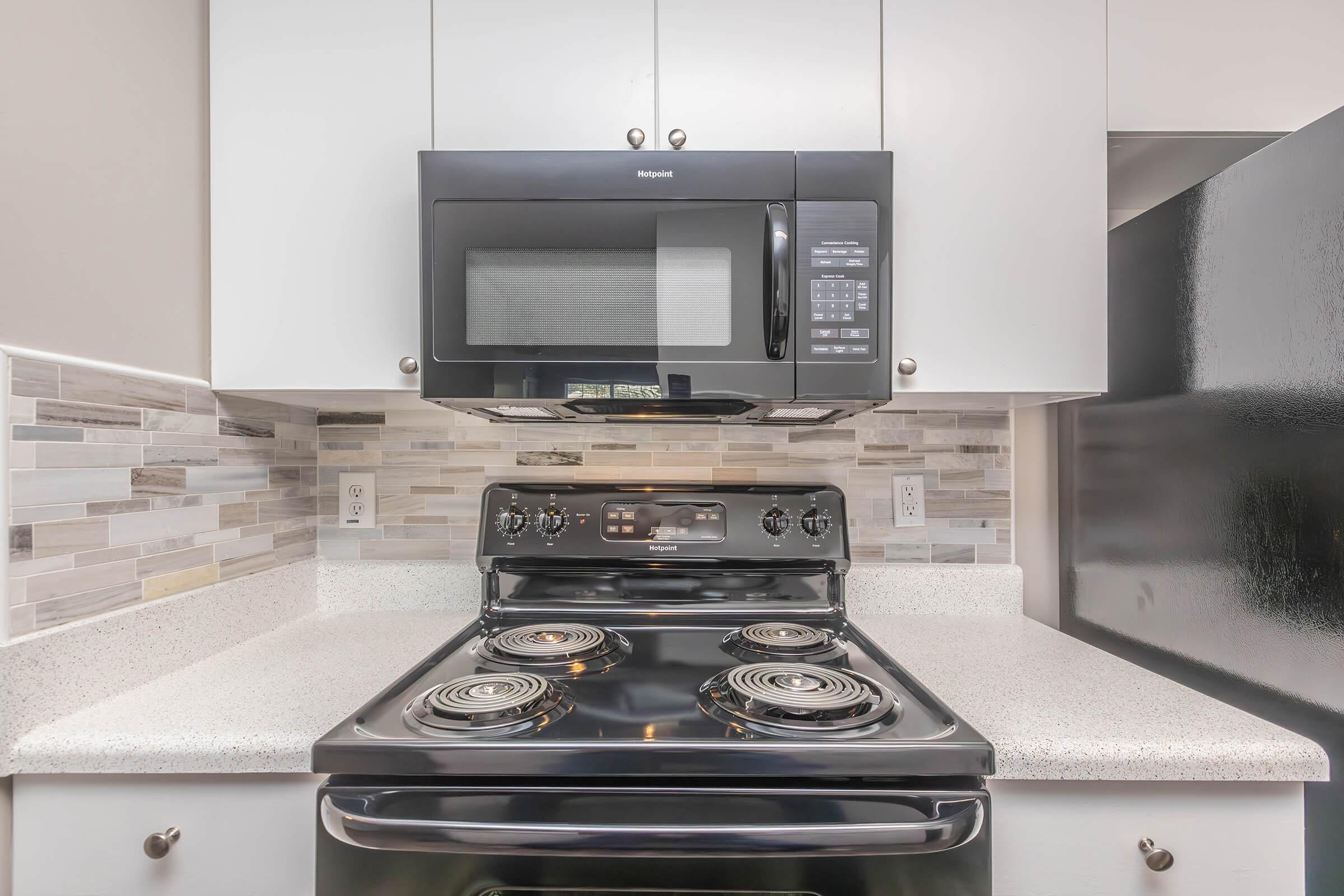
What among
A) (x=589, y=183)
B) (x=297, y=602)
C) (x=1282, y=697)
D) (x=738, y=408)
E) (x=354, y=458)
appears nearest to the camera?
(x=1282, y=697)

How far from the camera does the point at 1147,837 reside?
2.54 feet

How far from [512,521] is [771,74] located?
3.22 ft

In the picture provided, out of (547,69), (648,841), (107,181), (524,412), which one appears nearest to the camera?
(648,841)

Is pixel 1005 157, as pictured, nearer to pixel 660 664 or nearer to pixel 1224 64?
pixel 1224 64

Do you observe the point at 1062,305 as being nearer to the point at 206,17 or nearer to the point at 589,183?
the point at 589,183

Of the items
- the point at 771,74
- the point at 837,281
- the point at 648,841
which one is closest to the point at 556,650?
the point at 648,841

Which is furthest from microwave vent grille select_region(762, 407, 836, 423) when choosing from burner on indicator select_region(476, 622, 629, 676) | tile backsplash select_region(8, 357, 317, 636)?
tile backsplash select_region(8, 357, 317, 636)

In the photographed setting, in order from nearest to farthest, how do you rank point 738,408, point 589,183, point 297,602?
point 589,183, point 738,408, point 297,602

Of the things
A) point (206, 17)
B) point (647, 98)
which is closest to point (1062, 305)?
point (647, 98)

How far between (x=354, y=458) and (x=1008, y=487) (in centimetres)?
154

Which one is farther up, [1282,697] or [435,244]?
[435,244]

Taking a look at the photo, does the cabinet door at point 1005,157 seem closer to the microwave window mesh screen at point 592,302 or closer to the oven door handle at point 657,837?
the microwave window mesh screen at point 592,302

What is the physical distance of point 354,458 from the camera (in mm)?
1438

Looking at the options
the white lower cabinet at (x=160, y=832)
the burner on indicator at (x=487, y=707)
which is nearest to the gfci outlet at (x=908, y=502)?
the burner on indicator at (x=487, y=707)
